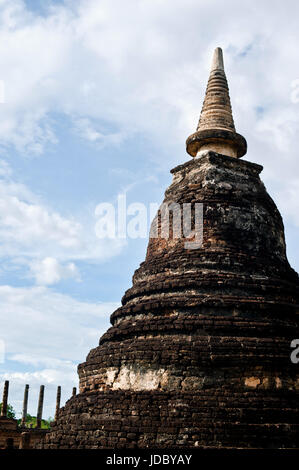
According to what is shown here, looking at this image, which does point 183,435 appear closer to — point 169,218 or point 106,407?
point 106,407

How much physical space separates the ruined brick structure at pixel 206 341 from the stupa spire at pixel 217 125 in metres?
0.98

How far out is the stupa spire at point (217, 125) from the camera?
573 inches

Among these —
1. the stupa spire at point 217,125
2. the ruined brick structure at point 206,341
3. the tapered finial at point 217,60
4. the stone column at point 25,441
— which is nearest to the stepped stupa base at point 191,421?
the ruined brick structure at point 206,341

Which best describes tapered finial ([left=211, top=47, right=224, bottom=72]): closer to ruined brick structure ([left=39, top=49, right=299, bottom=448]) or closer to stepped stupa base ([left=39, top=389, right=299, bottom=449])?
ruined brick structure ([left=39, top=49, right=299, bottom=448])

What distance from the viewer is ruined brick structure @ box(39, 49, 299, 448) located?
9.48 metres

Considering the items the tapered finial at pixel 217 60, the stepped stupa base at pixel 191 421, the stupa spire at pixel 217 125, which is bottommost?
the stepped stupa base at pixel 191 421

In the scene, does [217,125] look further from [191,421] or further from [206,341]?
[191,421]

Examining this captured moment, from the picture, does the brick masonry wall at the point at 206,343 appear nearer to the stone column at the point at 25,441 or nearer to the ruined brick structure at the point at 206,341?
the ruined brick structure at the point at 206,341

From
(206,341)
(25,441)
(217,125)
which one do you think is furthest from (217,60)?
(25,441)

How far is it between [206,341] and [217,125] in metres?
6.72

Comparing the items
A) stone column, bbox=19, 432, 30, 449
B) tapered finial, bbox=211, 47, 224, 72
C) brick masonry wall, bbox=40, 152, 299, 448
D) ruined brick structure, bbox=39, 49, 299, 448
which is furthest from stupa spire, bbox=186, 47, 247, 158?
stone column, bbox=19, 432, 30, 449

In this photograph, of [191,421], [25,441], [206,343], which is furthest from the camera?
[25,441]

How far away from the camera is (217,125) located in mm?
14945
